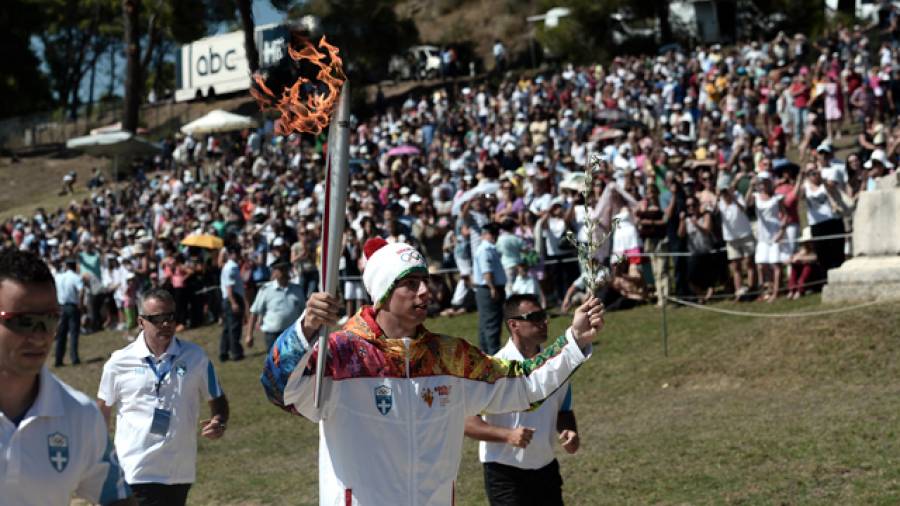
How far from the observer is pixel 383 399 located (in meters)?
5.66

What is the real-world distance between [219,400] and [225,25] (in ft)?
A: 159

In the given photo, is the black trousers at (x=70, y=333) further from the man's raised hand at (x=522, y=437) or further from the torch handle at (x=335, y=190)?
the torch handle at (x=335, y=190)

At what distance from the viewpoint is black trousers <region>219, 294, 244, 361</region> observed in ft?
69.3

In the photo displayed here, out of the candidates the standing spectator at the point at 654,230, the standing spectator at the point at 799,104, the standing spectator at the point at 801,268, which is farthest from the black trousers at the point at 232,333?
the standing spectator at the point at 799,104

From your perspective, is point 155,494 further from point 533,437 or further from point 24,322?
point 24,322

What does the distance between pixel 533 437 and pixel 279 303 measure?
10.4 m

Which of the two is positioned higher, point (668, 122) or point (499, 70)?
point (499, 70)

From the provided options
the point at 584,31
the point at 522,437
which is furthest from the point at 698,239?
the point at 584,31

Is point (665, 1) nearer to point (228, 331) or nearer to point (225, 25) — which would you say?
point (225, 25)

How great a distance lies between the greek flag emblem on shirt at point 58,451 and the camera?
3.97 meters

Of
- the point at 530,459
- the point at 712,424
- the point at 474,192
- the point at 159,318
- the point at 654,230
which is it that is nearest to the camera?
the point at 530,459

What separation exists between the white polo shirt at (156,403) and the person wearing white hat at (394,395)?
2851 mm

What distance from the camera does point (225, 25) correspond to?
55.4m

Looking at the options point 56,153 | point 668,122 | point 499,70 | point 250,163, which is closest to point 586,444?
point 668,122
